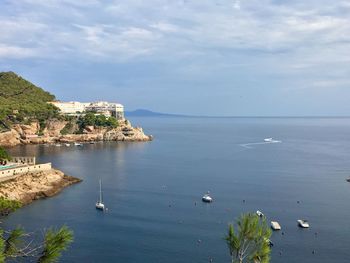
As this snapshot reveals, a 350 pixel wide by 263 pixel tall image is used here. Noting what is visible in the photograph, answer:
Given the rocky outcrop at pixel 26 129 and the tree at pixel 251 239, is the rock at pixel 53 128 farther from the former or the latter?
the tree at pixel 251 239

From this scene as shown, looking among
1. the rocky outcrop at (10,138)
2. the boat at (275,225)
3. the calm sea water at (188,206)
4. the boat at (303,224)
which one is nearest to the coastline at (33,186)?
the calm sea water at (188,206)

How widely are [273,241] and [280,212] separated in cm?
1196

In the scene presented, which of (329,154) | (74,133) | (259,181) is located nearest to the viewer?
(259,181)

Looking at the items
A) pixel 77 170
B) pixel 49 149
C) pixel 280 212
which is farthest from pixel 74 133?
pixel 280 212

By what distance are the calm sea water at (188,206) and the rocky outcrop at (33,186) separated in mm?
2000

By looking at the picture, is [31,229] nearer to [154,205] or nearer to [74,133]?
[154,205]

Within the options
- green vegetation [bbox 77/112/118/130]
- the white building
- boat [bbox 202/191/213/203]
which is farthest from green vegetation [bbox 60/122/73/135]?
boat [bbox 202/191/213/203]

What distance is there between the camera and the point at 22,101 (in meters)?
155

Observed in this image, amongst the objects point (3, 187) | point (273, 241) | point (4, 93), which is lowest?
point (273, 241)

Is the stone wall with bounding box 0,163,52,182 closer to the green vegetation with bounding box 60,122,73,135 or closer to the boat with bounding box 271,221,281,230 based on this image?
the boat with bounding box 271,221,281,230

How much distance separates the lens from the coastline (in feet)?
186

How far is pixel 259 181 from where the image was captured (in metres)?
78.4

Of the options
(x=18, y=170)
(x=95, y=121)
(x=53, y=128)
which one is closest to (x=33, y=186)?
(x=18, y=170)

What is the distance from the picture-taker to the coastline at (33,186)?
56812 millimetres
